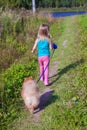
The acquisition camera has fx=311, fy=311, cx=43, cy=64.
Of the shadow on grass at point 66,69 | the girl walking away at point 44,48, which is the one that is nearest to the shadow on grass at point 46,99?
the girl walking away at point 44,48

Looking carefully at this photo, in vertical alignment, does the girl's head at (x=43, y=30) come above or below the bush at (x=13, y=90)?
above

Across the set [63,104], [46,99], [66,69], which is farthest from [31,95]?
[66,69]

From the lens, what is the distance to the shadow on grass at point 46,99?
21.2ft

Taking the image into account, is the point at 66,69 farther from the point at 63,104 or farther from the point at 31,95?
the point at 31,95

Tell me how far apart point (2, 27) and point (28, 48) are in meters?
2.15

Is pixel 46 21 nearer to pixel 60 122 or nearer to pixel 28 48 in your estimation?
pixel 28 48

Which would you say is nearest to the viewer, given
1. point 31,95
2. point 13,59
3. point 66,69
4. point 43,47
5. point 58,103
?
point 31,95

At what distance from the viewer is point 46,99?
6.82m

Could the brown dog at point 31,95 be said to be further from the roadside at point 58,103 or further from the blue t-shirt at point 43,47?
the blue t-shirt at point 43,47

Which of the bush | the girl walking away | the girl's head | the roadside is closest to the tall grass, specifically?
the bush

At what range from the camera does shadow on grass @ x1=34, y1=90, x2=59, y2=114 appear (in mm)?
6453

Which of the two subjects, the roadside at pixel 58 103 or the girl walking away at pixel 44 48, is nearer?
the roadside at pixel 58 103

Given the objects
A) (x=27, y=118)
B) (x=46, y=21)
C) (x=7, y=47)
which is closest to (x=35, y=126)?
(x=27, y=118)

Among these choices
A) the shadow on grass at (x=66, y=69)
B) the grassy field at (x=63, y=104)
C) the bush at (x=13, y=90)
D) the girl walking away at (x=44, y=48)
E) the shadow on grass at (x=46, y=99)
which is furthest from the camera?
the shadow on grass at (x=66, y=69)
